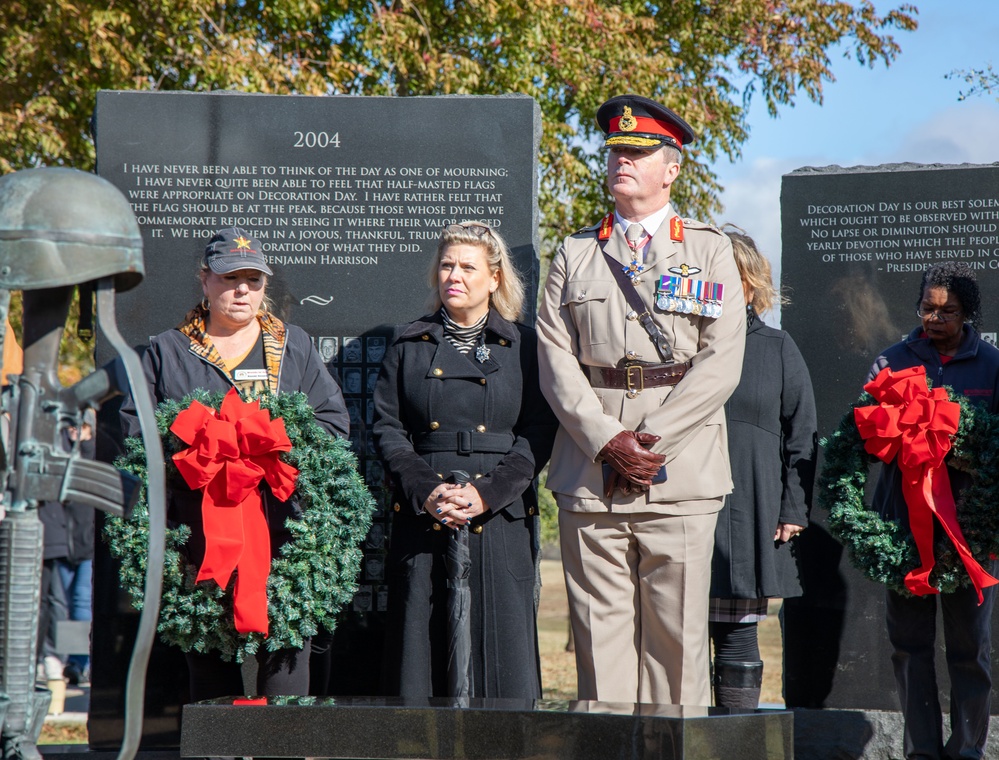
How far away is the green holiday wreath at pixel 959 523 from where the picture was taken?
15.9ft

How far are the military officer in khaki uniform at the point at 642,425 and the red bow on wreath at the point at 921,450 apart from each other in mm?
707

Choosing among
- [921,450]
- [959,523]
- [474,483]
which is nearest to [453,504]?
[474,483]

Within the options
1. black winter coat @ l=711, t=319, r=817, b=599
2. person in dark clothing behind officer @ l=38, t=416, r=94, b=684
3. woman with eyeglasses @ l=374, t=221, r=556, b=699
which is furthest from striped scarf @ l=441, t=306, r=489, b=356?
person in dark clothing behind officer @ l=38, t=416, r=94, b=684

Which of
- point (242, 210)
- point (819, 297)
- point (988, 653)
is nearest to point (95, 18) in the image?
point (242, 210)

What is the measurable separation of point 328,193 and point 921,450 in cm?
294

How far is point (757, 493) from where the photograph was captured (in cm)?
531

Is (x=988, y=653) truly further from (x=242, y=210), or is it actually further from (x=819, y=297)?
(x=242, y=210)

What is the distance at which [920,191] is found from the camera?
6.34 meters

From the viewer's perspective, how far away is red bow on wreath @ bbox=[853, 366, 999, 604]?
4.84m

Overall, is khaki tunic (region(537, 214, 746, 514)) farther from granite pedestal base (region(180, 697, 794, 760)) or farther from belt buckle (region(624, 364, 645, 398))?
granite pedestal base (region(180, 697, 794, 760))

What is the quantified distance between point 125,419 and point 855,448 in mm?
2988

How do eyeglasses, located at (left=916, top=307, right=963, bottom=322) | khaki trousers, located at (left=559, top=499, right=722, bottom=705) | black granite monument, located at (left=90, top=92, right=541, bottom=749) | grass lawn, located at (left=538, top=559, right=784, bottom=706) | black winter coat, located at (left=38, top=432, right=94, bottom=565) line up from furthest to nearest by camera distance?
grass lawn, located at (left=538, top=559, right=784, bottom=706) → black winter coat, located at (left=38, top=432, right=94, bottom=565) → black granite monument, located at (left=90, top=92, right=541, bottom=749) → eyeglasses, located at (left=916, top=307, right=963, bottom=322) → khaki trousers, located at (left=559, top=499, right=722, bottom=705)

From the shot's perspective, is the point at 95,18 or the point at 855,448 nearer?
the point at 855,448

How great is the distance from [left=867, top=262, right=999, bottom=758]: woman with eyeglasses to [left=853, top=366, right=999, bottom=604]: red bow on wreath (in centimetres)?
11
